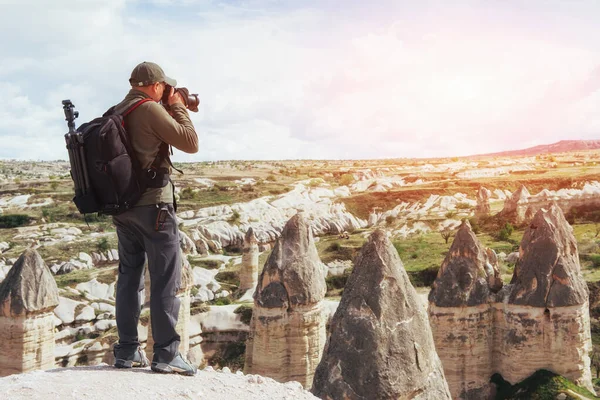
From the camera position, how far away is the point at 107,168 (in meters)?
4.76

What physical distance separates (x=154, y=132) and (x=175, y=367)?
1918 millimetres

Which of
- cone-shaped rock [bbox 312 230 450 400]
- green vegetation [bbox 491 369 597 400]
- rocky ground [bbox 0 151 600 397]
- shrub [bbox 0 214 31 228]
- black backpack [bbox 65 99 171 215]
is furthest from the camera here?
shrub [bbox 0 214 31 228]

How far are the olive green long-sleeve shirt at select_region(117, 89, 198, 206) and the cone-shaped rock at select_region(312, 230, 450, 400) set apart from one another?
8.55 ft

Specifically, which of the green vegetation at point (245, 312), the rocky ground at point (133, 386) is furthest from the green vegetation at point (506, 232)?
the rocky ground at point (133, 386)

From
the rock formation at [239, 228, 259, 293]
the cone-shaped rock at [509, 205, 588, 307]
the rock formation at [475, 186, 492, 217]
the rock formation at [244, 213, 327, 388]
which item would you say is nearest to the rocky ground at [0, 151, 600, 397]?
the rock formation at [475, 186, 492, 217]

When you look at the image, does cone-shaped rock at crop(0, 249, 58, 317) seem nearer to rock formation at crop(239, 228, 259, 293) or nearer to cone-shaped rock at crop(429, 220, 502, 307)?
cone-shaped rock at crop(429, 220, 502, 307)

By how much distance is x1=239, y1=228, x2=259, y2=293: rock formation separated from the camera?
27031 millimetres

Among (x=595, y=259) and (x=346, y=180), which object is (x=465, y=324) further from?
(x=346, y=180)

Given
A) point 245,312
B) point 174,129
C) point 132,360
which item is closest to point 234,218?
point 245,312

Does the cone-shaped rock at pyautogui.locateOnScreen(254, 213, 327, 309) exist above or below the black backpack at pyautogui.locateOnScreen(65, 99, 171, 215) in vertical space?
below

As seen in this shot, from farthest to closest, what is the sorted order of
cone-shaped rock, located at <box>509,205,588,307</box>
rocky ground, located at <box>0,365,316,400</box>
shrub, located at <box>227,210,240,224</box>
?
shrub, located at <box>227,210,240,224</box> → cone-shaped rock, located at <box>509,205,588,307</box> → rocky ground, located at <box>0,365,316,400</box>

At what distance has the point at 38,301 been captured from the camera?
14.0 m

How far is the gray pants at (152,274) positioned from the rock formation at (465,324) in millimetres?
10047

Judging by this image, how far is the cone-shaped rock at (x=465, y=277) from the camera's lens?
46.6 feet
